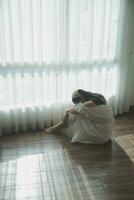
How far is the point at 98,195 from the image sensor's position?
2.39 m

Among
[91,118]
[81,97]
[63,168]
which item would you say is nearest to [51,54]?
[81,97]

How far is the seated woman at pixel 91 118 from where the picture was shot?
313 centimetres

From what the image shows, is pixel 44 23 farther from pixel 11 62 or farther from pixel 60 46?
pixel 11 62

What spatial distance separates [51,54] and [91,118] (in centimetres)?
97

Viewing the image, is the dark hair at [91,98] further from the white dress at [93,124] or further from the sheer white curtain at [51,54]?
the sheer white curtain at [51,54]

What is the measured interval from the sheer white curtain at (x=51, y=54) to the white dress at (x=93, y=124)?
19.4 inches

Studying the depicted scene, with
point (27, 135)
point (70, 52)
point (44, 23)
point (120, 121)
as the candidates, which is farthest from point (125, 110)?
point (44, 23)

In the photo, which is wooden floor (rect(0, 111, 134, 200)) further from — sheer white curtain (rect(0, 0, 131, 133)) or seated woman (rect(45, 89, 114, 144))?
sheer white curtain (rect(0, 0, 131, 133))

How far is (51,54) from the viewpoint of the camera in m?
3.33

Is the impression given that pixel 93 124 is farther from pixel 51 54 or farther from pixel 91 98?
pixel 51 54

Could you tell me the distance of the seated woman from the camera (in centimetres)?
313

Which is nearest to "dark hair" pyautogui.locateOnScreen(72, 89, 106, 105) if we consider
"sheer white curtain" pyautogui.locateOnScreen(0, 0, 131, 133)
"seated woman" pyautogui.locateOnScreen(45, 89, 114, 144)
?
"seated woman" pyautogui.locateOnScreen(45, 89, 114, 144)

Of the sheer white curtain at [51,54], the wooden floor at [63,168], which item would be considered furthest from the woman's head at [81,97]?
the wooden floor at [63,168]

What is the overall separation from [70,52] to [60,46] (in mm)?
171
